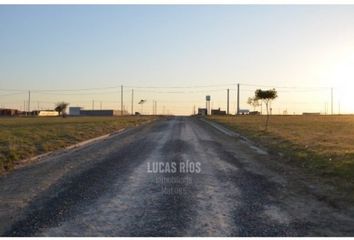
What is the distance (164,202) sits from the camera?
8164 mm

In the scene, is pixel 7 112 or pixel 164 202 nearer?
pixel 164 202

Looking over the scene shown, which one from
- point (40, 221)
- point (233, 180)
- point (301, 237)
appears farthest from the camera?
point (233, 180)

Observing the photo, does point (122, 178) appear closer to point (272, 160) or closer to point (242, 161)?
point (242, 161)

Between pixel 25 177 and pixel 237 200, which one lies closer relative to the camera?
pixel 237 200

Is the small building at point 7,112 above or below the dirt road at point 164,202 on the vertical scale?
above

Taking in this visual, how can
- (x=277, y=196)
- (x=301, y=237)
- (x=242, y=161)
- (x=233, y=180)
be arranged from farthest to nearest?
(x=242, y=161) < (x=233, y=180) < (x=277, y=196) < (x=301, y=237)

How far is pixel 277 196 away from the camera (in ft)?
29.5

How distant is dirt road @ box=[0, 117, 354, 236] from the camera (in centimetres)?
641

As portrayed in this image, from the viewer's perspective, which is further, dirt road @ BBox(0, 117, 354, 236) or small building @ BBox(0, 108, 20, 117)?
small building @ BBox(0, 108, 20, 117)

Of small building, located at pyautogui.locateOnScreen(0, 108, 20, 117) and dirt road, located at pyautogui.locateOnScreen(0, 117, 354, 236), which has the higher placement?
small building, located at pyautogui.locateOnScreen(0, 108, 20, 117)

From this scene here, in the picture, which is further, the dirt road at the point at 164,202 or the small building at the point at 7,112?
the small building at the point at 7,112

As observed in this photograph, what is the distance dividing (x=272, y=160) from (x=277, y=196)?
6.88m

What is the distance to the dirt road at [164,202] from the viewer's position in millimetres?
6410

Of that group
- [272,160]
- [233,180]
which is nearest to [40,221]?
[233,180]
